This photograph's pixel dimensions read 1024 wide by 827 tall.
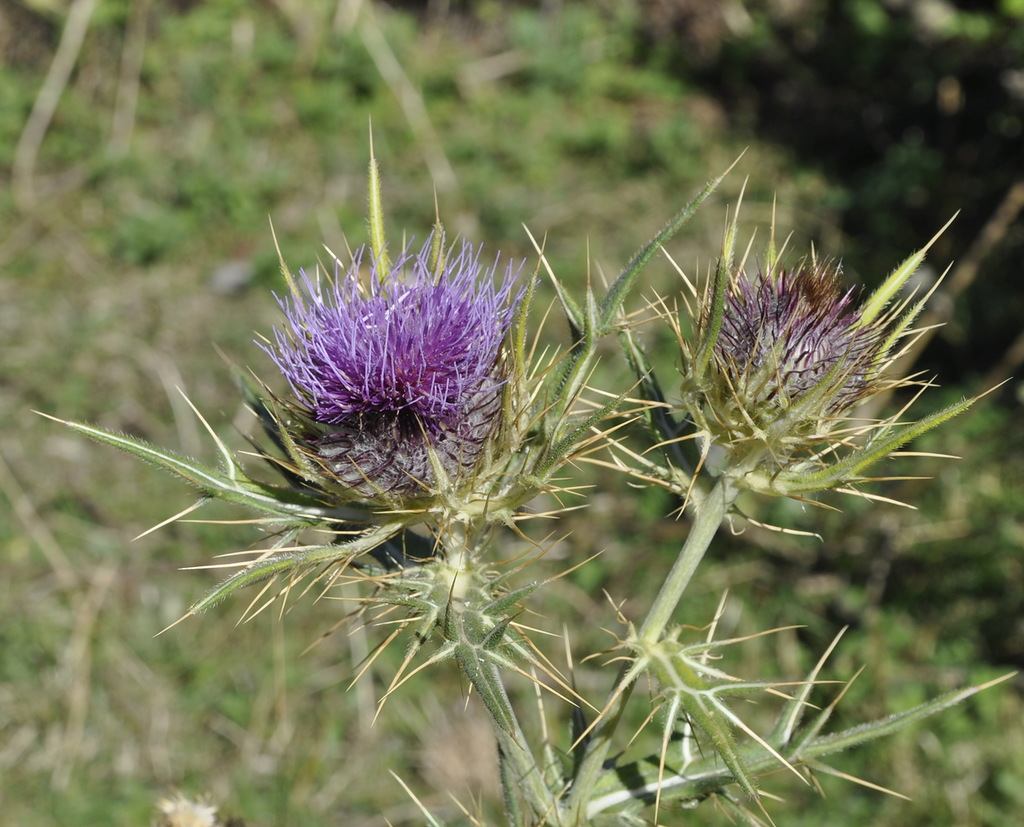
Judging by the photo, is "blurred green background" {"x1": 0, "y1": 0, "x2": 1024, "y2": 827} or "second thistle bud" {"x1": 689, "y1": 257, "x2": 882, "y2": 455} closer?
"second thistle bud" {"x1": 689, "y1": 257, "x2": 882, "y2": 455}

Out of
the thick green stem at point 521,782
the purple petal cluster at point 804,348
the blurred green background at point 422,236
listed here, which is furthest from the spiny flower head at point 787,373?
the blurred green background at point 422,236

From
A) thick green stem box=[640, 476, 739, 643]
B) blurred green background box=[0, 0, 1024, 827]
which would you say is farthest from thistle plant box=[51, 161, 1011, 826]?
blurred green background box=[0, 0, 1024, 827]

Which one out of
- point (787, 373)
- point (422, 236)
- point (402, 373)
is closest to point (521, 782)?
point (402, 373)

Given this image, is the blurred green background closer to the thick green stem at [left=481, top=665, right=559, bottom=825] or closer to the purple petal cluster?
the purple petal cluster

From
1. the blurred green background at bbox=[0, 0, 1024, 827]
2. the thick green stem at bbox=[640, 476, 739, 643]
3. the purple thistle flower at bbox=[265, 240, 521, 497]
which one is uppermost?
the purple thistle flower at bbox=[265, 240, 521, 497]

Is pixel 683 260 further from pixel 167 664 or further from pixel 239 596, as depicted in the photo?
pixel 167 664

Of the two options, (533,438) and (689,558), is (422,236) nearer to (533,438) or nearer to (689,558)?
(533,438)

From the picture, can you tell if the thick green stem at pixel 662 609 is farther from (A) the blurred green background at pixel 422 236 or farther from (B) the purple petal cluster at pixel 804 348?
(A) the blurred green background at pixel 422 236
